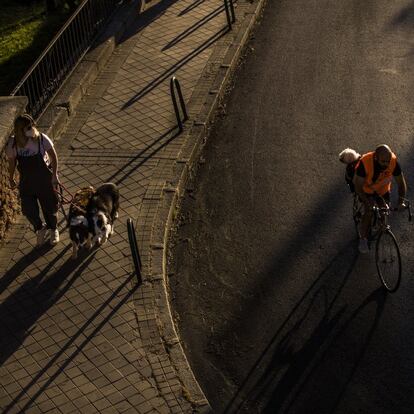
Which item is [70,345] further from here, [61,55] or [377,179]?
[61,55]

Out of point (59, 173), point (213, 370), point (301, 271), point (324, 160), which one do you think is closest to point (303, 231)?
point (301, 271)

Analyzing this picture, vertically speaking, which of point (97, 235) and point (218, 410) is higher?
point (97, 235)

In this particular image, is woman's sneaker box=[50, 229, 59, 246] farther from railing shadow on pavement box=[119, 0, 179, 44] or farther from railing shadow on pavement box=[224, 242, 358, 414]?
railing shadow on pavement box=[119, 0, 179, 44]

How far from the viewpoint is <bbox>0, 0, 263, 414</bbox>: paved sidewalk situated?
9000mm

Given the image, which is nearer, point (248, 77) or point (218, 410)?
point (218, 410)

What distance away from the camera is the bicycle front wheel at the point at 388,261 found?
32.6 feet

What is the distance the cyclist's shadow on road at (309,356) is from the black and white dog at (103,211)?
2.72 meters

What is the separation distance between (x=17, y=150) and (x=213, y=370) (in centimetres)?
368

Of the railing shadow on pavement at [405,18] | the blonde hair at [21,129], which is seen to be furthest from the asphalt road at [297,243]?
the blonde hair at [21,129]

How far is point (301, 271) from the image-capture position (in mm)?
10617

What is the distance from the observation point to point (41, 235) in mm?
11078

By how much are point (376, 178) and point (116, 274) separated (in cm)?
352

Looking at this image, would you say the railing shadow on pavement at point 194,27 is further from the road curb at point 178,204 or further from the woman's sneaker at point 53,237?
the woman's sneaker at point 53,237

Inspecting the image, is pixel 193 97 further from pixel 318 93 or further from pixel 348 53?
pixel 348 53
